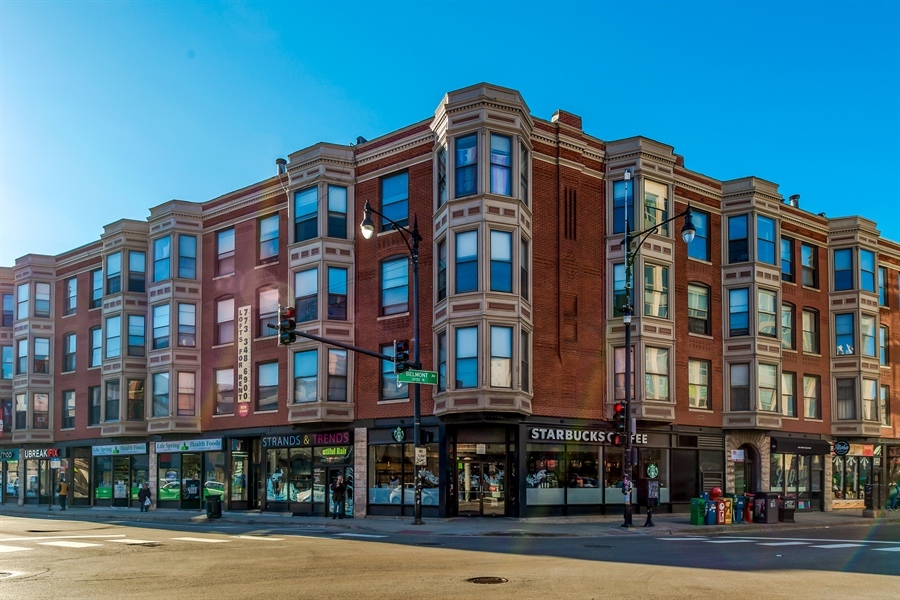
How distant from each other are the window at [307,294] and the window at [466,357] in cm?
722

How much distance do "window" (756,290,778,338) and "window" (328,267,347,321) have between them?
17.5 m

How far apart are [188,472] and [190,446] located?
4.52 ft

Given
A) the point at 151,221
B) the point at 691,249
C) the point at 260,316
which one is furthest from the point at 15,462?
the point at 691,249

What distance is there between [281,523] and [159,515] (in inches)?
330

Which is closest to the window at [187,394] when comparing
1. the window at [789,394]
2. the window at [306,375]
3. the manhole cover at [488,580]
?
the window at [306,375]

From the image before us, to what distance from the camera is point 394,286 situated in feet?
110

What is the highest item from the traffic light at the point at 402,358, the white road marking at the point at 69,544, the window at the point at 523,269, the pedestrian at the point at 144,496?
the window at the point at 523,269

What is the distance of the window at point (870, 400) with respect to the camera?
42.2m

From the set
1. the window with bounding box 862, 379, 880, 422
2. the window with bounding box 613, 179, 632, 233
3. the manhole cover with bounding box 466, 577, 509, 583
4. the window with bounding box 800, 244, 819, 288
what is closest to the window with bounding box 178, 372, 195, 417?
the window with bounding box 613, 179, 632, 233

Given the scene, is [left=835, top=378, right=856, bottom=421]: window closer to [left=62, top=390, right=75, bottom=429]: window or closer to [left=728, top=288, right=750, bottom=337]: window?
[left=728, top=288, right=750, bottom=337]: window

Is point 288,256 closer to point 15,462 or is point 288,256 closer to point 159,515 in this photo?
point 159,515

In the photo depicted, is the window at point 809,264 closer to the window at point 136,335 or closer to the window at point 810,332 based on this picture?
the window at point 810,332

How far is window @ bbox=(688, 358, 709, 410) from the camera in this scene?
119ft

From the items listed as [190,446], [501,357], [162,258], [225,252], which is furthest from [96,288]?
[501,357]
